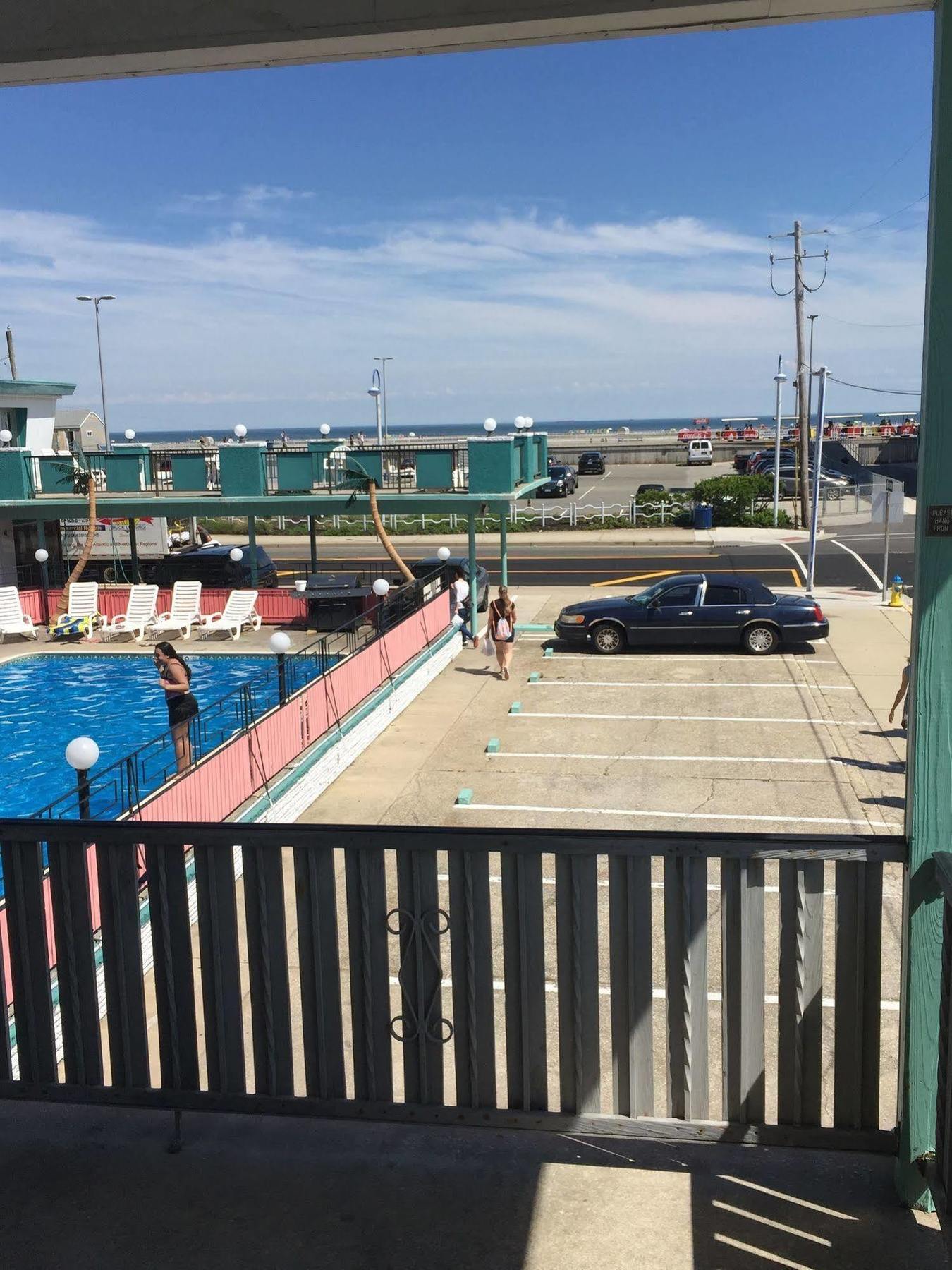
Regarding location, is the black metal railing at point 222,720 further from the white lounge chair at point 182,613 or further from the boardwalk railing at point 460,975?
the boardwalk railing at point 460,975

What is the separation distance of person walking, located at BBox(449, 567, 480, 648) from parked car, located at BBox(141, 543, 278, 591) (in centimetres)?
564

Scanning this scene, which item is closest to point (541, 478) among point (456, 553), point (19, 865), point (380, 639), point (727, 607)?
point (727, 607)

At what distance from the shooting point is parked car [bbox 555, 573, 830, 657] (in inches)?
834

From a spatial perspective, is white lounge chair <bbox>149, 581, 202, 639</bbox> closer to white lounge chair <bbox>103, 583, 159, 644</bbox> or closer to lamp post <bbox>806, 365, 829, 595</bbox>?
white lounge chair <bbox>103, 583, 159, 644</bbox>

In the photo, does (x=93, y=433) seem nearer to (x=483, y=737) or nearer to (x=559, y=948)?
(x=483, y=737)

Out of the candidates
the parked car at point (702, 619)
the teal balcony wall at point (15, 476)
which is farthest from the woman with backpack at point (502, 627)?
the teal balcony wall at point (15, 476)

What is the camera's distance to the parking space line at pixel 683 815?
11742mm

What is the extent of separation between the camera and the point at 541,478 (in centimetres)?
2652

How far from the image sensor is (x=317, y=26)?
137 inches

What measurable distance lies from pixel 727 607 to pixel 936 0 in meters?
18.4

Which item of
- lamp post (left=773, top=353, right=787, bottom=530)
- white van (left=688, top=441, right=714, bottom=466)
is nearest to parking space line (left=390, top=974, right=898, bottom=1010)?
lamp post (left=773, top=353, right=787, bottom=530)

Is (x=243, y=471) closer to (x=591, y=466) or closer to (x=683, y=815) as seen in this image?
(x=683, y=815)

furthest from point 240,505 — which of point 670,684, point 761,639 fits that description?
point 761,639

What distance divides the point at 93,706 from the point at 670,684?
9604mm
